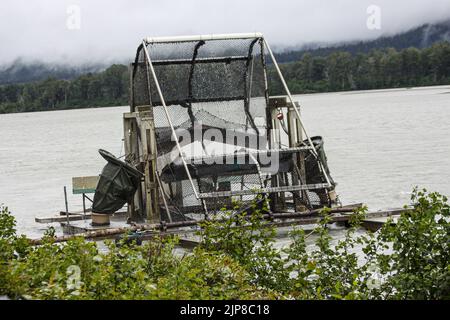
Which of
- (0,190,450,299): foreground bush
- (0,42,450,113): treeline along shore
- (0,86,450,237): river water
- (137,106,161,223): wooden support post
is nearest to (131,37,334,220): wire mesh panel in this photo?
(137,106,161,223): wooden support post

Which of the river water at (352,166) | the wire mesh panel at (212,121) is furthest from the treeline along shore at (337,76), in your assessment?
the wire mesh panel at (212,121)

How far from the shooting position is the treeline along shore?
559 ft

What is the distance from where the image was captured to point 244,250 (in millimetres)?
12672

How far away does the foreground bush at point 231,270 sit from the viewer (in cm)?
955

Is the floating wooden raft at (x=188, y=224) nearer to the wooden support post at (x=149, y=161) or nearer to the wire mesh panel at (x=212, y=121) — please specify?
the wire mesh panel at (x=212, y=121)

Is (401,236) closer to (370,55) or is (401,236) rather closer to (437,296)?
(437,296)

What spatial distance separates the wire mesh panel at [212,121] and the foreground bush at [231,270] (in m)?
7.94

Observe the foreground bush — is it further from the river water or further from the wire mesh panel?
the river water

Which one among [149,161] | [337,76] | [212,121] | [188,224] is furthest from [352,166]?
[337,76]

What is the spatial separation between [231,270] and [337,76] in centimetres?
17833

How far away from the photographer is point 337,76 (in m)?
187

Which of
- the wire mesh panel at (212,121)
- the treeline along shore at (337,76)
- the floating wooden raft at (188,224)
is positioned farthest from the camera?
the treeline along shore at (337,76)
